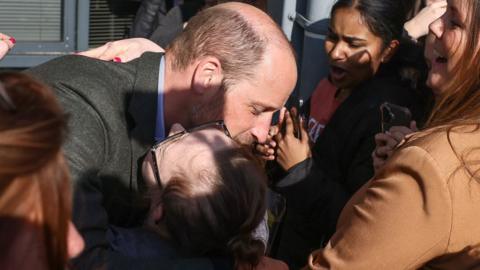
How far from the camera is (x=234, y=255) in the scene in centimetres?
180

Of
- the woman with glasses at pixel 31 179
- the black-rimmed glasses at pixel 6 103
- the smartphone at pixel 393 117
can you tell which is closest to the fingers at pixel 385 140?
the smartphone at pixel 393 117

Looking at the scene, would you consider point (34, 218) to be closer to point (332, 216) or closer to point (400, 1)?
point (332, 216)

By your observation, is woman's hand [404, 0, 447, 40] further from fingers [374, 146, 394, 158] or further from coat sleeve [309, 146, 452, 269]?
coat sleeve [309, 146, 452, 269]

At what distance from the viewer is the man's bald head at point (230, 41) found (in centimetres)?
225

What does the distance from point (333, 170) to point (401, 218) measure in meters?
1.13

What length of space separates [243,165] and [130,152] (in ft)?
1.35

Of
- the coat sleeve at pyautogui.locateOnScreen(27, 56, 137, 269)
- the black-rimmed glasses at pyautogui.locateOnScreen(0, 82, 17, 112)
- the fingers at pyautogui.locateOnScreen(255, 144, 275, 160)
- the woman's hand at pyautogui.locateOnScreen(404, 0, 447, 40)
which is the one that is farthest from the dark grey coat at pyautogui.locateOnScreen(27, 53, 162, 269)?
the woman's hand at pyautogui.locateOnScreen(404, 0, 447, 40)

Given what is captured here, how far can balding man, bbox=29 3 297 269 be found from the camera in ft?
6.61

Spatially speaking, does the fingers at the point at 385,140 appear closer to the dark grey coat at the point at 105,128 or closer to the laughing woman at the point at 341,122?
the laughing woman at the point at 341,122

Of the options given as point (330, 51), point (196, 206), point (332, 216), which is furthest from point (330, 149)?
point (196, 206)

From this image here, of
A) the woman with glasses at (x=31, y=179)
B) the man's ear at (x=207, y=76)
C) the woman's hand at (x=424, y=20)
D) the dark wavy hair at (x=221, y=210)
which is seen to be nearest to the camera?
the woman with glasses at (x=31, y=179)

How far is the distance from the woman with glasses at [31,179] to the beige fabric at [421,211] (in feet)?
2.67

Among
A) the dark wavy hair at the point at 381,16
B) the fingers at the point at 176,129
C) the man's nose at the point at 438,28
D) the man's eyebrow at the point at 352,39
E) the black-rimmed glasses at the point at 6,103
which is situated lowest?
the man's eyebrow at the point at 352,39

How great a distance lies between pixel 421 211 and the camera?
169cm
